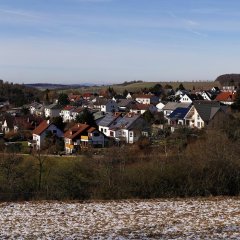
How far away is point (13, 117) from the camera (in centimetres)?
5081

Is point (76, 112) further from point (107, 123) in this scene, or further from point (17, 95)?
point (17, 95)

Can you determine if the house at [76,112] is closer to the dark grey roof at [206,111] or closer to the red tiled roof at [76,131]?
the red tiled roof at [76,131]

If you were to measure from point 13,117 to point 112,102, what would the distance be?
18.3 metres

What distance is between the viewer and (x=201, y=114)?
41.1m

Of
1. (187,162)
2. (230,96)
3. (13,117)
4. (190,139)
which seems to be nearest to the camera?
(187,162)

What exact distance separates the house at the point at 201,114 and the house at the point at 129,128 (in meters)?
4.72

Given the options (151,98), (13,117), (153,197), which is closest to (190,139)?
(153,197)

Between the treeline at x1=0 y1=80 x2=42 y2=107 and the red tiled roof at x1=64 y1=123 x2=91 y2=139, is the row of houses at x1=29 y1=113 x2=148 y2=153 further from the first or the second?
the treeline at x1=0 y1=80 x2=42 y2=107

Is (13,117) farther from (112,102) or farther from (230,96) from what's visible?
(230,96)

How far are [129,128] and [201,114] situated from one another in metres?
6.79

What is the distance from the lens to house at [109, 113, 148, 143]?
1516 inches

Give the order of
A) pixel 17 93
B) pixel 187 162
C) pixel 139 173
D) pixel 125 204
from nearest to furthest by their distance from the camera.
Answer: pixel 125 204, pixel 139 173, pixel 187 162, pixel 17 93

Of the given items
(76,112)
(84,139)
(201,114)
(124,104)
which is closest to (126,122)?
(84,139)

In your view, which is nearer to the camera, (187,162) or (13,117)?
(187,162)
